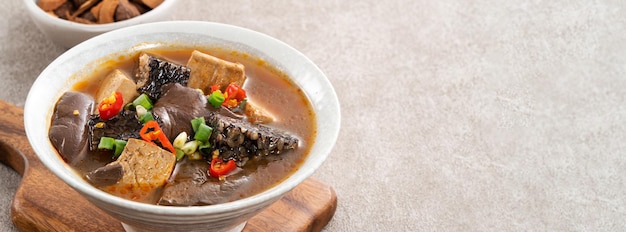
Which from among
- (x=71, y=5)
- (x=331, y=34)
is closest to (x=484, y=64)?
(x=331, y=34)

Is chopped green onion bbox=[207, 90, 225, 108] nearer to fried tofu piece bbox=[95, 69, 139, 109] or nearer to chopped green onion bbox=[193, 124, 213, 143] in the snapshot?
chopped green onion bbox=[193, 124, 213, 143]

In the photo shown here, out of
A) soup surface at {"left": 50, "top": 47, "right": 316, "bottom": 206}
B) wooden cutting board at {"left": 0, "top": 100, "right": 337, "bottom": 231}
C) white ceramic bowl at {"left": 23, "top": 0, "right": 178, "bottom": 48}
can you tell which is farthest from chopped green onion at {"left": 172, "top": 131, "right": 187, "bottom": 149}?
white ceramic bowl at {"left": 23, "top": 0, "right": 178, "bottom": 48}

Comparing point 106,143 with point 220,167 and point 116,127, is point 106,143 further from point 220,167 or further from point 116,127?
point 220,167

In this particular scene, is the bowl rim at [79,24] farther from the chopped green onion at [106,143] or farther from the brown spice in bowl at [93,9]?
the chopped green onion at [106,143]

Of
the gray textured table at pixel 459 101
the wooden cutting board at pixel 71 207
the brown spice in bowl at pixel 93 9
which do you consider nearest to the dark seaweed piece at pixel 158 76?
the wooden cutting board at pixel 71 207

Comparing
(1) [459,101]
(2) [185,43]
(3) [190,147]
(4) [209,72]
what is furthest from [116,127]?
(1) [459,101]

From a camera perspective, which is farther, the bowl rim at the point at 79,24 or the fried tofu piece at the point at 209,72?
the bowl rim at the point at 79,24

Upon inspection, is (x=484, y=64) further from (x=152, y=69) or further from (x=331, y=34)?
(x=152, y=69)
